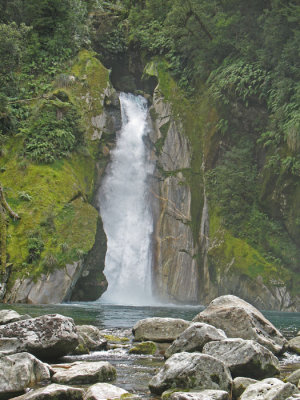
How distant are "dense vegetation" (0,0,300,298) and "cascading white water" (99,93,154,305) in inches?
140

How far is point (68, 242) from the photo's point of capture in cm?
1803

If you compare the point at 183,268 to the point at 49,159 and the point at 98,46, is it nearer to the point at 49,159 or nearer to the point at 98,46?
the point at 49,159

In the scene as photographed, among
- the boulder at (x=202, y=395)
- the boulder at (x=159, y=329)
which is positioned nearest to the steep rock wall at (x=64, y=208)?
the boulder at (x=159, y=329)

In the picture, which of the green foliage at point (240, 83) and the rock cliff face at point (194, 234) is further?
the green foliage at point (240, 83)

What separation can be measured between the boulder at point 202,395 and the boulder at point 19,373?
1.67m

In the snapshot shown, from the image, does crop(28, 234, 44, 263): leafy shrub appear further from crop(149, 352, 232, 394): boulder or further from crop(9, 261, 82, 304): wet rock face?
crop(149, 352, 232, 394): boulder

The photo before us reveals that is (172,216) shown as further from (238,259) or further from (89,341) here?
(89,341)

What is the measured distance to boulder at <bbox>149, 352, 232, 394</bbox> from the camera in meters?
5.07

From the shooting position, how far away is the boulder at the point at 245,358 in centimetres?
586

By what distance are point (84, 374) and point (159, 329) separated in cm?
369

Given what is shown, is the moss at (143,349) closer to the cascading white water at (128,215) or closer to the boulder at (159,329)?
the boulder at (159,329)

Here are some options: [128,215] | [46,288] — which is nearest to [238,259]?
[128,215]

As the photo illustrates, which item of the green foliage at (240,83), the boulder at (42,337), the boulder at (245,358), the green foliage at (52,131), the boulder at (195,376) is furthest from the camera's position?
the green foliage at (240,83)

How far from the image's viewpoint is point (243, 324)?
8.01 metres
